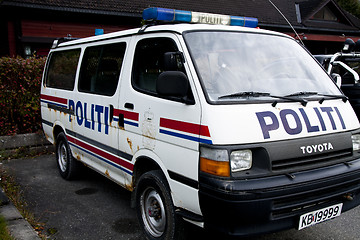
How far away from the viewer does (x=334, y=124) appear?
10.5 feet

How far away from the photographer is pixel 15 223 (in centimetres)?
367

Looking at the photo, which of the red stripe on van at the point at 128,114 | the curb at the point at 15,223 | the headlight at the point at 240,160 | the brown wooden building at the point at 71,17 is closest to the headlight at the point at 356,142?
the headlight at the point at 240,160

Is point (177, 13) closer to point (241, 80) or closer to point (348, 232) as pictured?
point (241, 80)

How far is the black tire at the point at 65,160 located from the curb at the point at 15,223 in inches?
51.9

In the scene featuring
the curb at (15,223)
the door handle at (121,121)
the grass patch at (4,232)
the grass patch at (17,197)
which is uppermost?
the door handle at (121,121)

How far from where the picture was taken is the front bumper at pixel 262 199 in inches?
103

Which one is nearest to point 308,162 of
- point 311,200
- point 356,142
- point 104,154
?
point 311,200

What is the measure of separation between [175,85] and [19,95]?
5483 mm

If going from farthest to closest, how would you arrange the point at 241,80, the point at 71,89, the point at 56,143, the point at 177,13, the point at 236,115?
1. the point at 56,143
2. the point at 71,89
3. the point at 177,13
4. the point at 241,80
5. the point at 236,115

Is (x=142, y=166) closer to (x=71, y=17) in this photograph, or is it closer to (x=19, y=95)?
(x=19, y=95)

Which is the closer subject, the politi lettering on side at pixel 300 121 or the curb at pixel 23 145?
the politi lettering on side at pixel 300 121

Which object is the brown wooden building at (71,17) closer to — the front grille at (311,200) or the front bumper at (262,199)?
the front grille at (311,200)

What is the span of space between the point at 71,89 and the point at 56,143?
47.8 inches

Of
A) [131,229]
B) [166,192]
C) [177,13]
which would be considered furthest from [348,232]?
[177,13]
